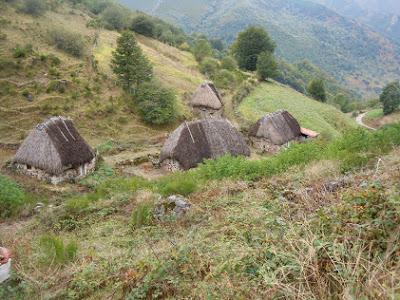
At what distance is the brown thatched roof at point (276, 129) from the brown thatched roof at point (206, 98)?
5.66 meters

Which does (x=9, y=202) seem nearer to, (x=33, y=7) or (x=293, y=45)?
(x=33, y=7)

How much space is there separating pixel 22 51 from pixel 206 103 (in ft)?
51.3

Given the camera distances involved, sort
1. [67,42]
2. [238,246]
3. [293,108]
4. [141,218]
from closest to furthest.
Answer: [238,246]
[141,218]
[67,42]
[293,108]

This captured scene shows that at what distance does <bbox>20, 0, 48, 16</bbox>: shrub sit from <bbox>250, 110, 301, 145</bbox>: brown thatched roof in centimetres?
2591

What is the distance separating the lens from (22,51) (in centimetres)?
3331

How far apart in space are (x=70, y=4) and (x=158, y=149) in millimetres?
35059

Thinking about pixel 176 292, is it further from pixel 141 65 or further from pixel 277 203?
pixel 141 65

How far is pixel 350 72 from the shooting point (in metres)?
171

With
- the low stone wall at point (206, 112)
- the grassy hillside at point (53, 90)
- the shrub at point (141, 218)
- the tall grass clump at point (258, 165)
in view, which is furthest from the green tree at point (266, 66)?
the shrub at point (141, 218)

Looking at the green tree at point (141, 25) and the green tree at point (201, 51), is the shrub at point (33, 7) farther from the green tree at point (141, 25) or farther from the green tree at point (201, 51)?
the green tree at point (201, 51)

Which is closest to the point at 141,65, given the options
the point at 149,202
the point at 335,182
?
the point at 149,202

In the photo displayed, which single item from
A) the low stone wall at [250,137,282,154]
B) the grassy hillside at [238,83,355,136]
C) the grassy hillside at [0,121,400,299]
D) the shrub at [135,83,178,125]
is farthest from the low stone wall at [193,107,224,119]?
the grassy hillside at [0,121,400,299]

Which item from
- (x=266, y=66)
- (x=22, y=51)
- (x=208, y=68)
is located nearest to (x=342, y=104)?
(x=266, y=66)

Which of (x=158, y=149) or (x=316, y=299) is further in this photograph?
(x=158, y=149)
